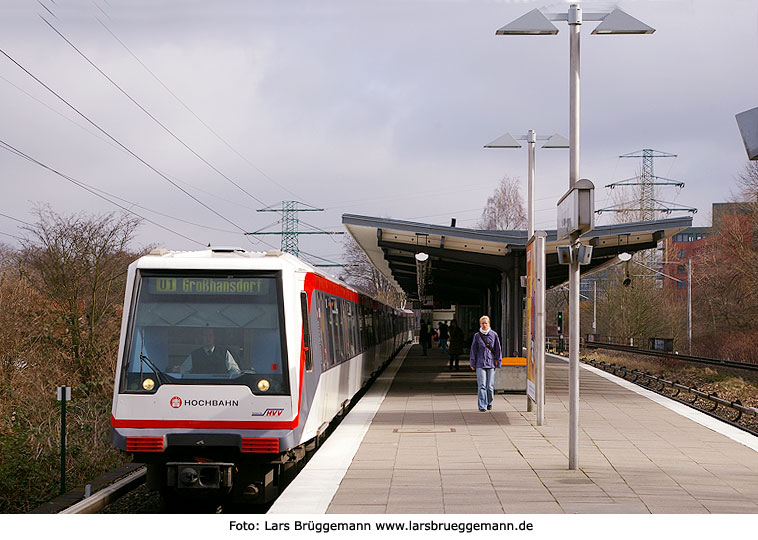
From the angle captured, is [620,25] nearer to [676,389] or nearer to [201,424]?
[201,424]

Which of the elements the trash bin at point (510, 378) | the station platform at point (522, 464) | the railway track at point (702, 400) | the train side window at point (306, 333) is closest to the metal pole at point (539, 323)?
the station platform at point (522, 464)

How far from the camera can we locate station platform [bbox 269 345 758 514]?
8.12 meters

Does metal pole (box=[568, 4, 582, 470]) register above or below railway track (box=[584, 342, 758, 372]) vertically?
above

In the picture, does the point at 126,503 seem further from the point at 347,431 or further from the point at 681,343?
the point at 681,343

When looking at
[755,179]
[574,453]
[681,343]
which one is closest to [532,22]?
[574,453]

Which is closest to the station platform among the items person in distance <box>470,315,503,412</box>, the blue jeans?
the blue jeans

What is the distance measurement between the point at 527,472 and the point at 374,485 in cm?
172

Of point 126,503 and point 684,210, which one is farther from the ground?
point 684,210

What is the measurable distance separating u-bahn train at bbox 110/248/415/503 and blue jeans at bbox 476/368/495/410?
563 centimetres

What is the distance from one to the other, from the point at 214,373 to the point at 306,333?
1193 mm

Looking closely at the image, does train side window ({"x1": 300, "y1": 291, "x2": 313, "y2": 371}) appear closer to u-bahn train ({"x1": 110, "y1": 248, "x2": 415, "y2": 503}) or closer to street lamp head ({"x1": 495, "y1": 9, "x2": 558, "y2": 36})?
u-bahn train ({"x1": 110, "y1": 248, "x2": 415, "y2": 503})

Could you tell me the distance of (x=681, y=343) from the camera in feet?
183

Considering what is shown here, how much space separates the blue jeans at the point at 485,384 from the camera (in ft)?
51.3
